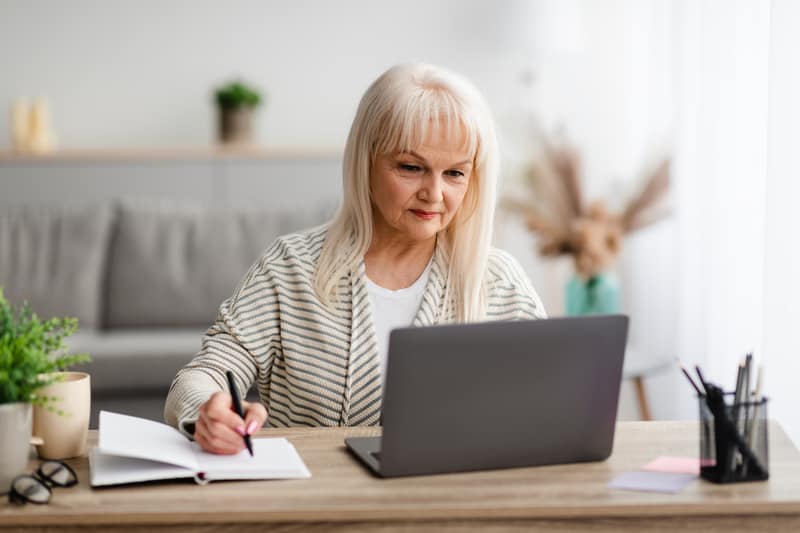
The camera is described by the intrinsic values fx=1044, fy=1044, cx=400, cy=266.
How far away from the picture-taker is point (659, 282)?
13.0 feet

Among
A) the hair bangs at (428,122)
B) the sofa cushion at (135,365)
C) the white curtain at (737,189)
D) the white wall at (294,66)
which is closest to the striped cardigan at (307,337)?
the hair bangs at (428,122)

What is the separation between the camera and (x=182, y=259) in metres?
3.77

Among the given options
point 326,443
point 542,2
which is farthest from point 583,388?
point 542,2

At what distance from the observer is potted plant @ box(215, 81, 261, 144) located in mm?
4586

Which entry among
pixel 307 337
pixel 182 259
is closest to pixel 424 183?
pixel 307 337

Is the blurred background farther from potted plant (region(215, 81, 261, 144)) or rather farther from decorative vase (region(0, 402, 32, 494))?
decorative vase (region(0, 402, 32, 494))

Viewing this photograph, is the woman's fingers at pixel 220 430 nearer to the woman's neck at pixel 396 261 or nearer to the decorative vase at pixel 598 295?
the woman's neck at pixel 396 261

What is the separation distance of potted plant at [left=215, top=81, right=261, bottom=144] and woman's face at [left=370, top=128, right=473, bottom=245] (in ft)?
9.81

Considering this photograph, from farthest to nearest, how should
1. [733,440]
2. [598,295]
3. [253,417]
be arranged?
[598,295]
[253,417]
[733,440]

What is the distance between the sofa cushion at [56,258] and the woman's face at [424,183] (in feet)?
7.51

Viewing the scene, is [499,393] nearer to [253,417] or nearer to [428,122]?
[253,417]

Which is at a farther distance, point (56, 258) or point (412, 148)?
point (56, 258)

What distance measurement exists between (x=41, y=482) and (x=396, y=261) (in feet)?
2.53

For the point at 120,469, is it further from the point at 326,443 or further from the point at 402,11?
the point at 402,11
